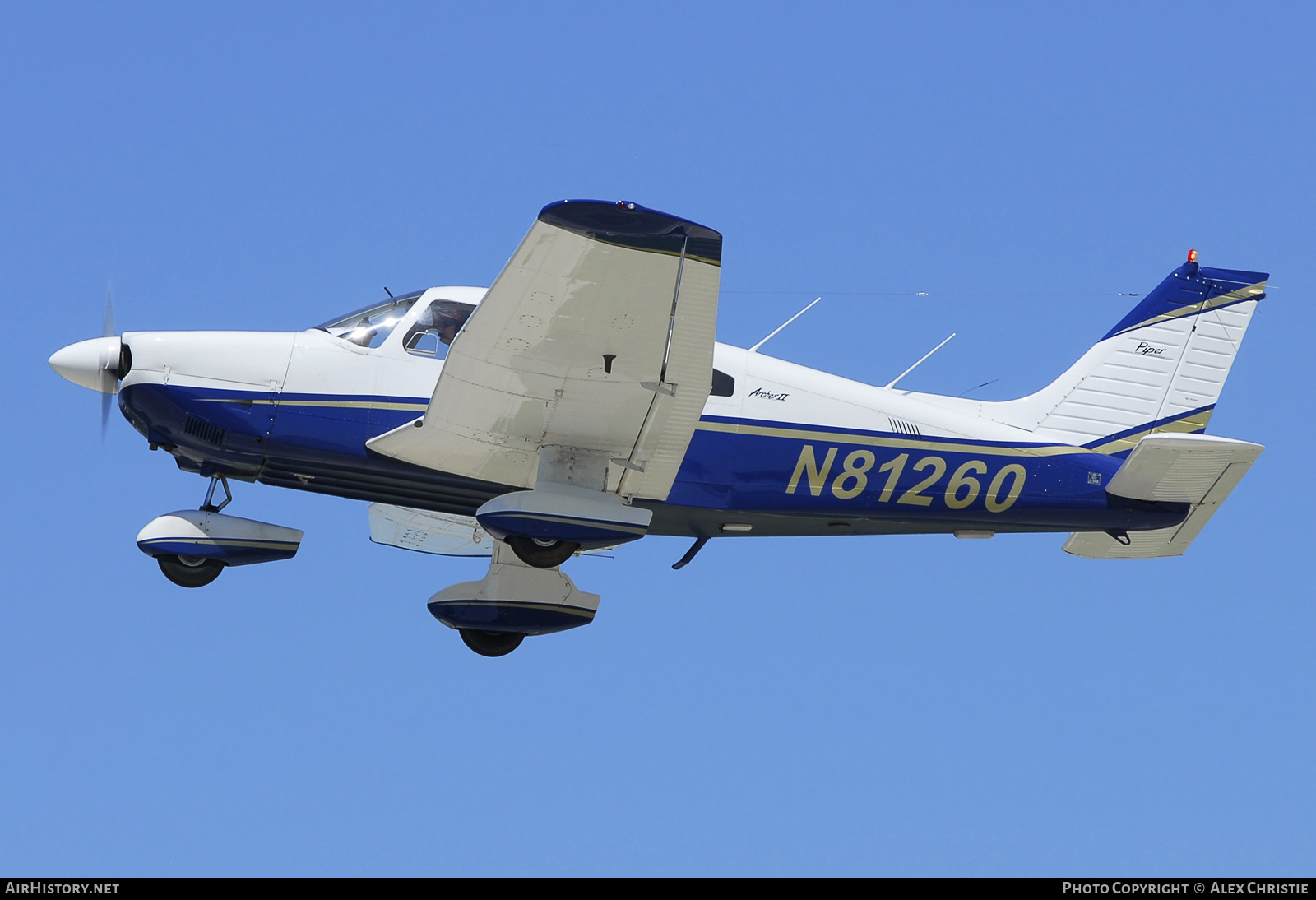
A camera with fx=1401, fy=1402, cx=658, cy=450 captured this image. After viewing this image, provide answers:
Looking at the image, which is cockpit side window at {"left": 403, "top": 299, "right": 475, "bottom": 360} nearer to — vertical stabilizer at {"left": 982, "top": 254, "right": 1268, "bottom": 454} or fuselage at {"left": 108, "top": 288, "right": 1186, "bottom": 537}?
fuselage at {"left": 108, "top": 288, "right": 1186, "bottom": 537}

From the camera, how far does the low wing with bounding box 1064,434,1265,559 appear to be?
1106 cm

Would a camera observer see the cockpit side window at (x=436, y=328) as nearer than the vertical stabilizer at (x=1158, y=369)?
Yes

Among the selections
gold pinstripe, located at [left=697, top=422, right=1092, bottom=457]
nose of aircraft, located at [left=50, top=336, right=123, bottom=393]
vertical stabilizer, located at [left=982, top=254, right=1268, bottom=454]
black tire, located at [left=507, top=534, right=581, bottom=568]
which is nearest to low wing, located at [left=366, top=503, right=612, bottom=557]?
black tire, located at [left=507, top=534, right=581, bottom=568]

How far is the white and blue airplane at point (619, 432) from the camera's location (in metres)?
9.44

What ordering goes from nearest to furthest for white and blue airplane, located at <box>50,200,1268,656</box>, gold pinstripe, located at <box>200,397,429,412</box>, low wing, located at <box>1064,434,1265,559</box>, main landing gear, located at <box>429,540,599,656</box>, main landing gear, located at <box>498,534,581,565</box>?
white and blue airplane, located at <box>50,200,1268,656</box>
main landing gear, located at <box>498,534,581,565</box>
gold pinstripe, located at <box>200,397,429,412</box>
low wing, located at <box>1064,434,1265,559</box>
main landing gear, located at <box>429,540,599,656</box>

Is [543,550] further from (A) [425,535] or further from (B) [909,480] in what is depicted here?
(A) [425,535]

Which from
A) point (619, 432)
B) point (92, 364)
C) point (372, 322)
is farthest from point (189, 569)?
point (619, 432)

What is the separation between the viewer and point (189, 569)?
11.0 m

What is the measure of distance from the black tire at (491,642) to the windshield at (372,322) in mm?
3072

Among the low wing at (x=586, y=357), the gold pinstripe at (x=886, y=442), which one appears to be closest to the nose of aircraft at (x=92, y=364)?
the low wing at (x=586, y=357)

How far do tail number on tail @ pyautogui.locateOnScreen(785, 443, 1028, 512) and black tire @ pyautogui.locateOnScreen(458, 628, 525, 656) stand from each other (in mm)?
3123

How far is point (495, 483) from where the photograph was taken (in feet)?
35.0

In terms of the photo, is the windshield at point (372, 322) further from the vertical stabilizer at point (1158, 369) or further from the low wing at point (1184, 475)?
the low wing at point (1184, 475)

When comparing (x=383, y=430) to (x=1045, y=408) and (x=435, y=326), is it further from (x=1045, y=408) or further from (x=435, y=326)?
(x=1045, y=408)
